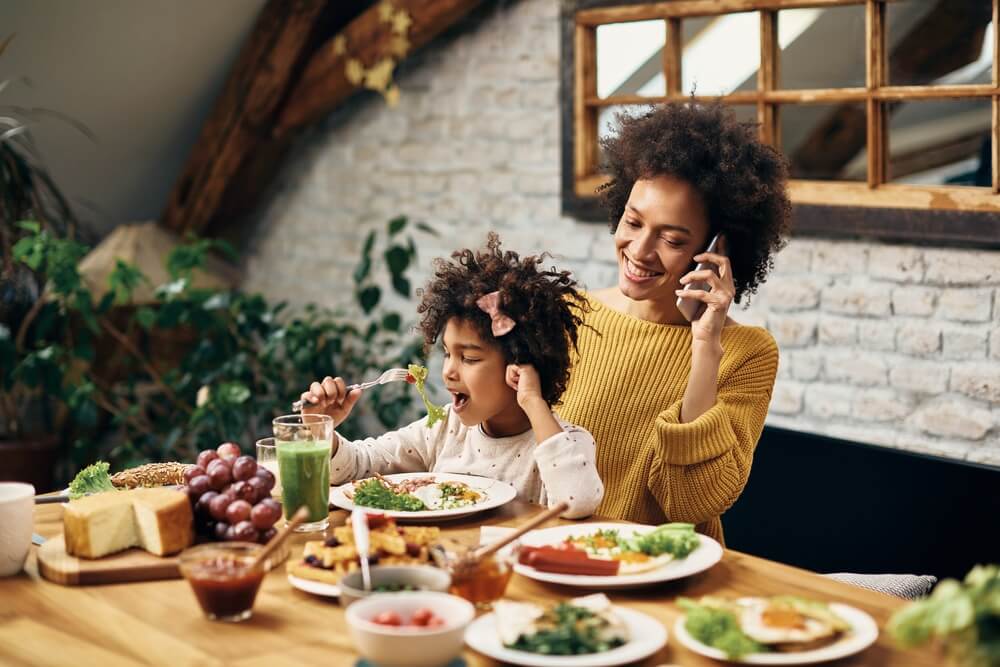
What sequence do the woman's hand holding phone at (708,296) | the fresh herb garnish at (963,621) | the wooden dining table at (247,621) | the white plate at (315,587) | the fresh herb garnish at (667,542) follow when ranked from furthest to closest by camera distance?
1. the woman's hand holding phone at (708,296)
2. the fresh herb garnish at (667,542)
3. the white plate at (315,587)
4. the wooden dining table at (247,621)
5. the fresh herb garnish at (963,621)

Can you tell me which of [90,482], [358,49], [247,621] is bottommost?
[247,621]

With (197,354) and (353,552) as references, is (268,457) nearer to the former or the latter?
(353,552)

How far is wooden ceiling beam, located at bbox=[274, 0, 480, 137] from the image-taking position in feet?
14.1

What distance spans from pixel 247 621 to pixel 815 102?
2340 mm

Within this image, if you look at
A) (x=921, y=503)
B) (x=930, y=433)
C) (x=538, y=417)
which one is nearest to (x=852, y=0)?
(x=930, y=433)

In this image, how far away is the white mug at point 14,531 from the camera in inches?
66.8

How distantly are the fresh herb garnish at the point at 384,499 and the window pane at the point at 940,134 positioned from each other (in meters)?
3.97

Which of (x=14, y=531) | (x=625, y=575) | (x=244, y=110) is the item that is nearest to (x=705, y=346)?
(x=625, y=575)

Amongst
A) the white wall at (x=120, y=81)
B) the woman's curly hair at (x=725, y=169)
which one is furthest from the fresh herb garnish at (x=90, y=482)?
the white wall at (x=120, y=81)

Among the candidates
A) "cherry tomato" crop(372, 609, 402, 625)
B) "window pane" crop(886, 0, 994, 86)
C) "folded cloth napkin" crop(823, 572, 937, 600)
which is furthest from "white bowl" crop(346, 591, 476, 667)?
"window pane" crop(886, 0, 994, 86)

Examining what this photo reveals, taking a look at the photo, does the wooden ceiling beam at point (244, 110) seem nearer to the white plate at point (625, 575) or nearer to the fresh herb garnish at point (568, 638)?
the white plate at point (625, 575)

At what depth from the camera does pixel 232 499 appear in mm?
1795

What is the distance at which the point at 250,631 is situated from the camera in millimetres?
1489

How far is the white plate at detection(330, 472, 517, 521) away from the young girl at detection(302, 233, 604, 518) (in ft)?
0.21
